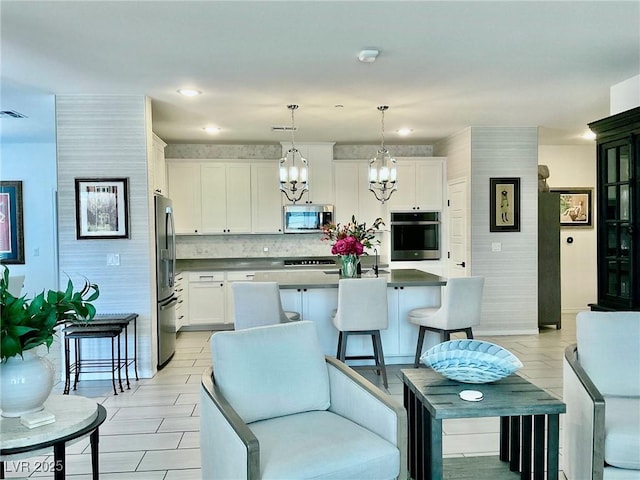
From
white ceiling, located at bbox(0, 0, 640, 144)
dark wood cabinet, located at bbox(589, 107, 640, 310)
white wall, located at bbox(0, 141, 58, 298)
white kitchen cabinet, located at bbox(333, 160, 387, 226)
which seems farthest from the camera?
white wall, located at bbox(0, 141, 58, 298)

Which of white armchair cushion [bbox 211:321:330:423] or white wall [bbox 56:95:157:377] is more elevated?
white wall [bbox 56:95:157:377]

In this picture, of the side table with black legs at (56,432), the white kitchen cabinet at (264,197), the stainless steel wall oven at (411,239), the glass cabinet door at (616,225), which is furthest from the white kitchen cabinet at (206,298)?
the glass cabinet door at (616,225)

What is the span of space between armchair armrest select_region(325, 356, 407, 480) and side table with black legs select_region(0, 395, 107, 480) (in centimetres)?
109

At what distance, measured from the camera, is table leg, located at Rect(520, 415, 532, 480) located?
2234 millimetres

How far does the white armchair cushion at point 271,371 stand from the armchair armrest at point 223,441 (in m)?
0.12

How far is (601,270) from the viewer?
4031 mm

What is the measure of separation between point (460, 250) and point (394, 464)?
189 inches

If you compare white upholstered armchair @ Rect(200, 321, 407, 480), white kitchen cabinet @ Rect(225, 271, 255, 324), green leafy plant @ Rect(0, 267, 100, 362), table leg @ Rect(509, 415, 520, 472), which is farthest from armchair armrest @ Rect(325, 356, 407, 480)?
white kitchen cabinet @ Rect(225, 271, 255, 324)

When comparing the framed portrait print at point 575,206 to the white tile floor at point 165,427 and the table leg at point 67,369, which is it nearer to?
the white tile floor at point 165,427

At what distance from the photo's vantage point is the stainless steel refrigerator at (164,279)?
477 centimetres

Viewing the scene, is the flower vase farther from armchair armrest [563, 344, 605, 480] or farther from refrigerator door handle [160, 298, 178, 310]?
armchair armrest [563, 344, 605, 480]

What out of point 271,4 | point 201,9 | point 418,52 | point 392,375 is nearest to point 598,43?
point 418,52

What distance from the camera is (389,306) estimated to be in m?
4.84

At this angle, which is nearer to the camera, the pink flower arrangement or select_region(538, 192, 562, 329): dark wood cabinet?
the pink flower arrangement
